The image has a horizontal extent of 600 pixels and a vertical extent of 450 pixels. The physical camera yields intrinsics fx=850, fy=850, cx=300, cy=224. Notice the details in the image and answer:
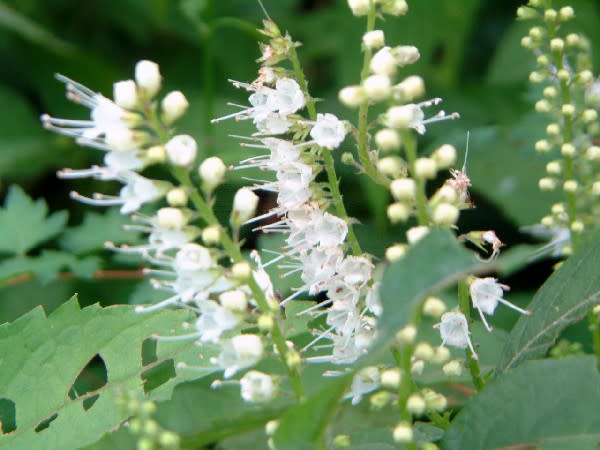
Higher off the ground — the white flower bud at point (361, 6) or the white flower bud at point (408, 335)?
the white flower bud at point (361, 6)

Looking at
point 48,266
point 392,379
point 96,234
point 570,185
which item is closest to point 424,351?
point 392,379

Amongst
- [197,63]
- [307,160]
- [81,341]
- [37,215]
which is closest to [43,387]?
[81,341]

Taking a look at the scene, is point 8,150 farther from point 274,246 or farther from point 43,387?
point 43,387

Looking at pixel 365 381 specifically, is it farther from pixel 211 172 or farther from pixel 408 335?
pixel 211 172

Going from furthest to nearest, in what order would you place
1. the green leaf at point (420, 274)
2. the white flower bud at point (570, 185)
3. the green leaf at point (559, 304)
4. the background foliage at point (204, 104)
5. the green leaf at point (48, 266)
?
the background foliage at point (204, 104) → the green leaf at point (48, 266) → the white flower bud at point (570, 185) → the green leaf at point (559, 304) → the green leaf at point (420, 274)

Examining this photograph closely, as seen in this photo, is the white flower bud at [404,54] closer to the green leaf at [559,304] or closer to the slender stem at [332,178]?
the slender stem at [332,178]

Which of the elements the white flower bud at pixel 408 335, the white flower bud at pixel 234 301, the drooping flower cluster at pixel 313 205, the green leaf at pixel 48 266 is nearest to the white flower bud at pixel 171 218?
the white flower bud at pixel 234 301
